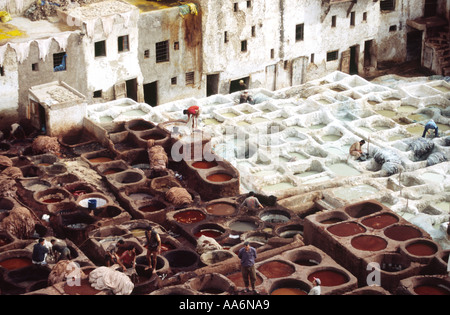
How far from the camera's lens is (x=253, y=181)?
122 feet

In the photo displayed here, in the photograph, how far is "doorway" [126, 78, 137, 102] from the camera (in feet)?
151

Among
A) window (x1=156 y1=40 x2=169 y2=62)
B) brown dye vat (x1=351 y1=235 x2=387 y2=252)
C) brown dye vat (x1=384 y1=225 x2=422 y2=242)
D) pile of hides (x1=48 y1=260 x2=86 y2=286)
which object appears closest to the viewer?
pile of hides (x1=48 y1=260 x2=86 y2=286)

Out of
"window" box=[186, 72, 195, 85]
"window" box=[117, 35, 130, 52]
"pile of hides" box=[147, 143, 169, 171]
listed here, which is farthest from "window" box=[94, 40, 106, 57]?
"pile of hides" box=[147, 143, 169, 171]

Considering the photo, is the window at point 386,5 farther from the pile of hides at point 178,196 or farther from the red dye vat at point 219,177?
the pile of hides at point 178,196

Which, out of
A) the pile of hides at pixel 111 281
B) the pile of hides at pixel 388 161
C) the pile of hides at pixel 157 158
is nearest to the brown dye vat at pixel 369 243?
the pile of hides at pixel 388 161

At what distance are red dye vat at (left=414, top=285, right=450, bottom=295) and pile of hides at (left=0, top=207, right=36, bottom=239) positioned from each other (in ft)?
45.3

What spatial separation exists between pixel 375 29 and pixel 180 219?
24.5 m

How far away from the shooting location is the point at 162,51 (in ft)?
151

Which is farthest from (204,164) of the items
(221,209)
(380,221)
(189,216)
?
(380,221)

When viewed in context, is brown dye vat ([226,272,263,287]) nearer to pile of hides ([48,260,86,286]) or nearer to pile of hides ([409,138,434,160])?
pile of hides ([48,260,86,286])

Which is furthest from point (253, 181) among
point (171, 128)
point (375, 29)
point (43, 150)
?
point (375, 29)

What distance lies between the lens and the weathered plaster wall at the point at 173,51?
44.9 meters

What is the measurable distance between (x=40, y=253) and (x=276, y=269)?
7.84m

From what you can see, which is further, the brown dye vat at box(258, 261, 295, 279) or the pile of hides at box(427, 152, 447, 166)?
the pile of hides at box(427, 152, 447, 166)
